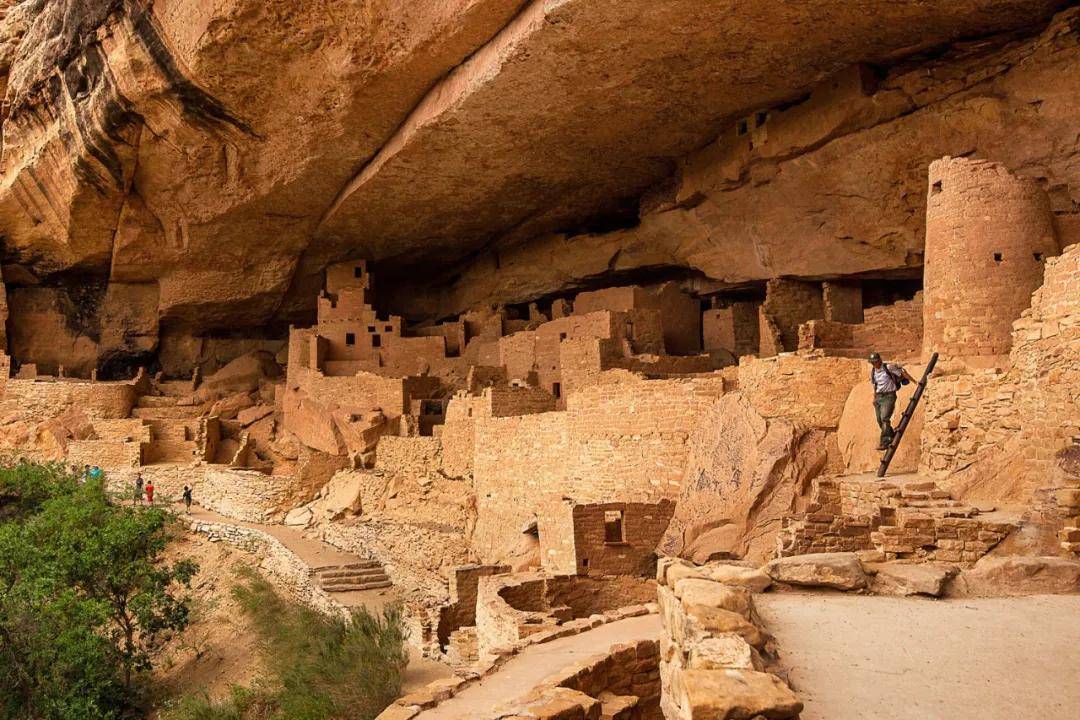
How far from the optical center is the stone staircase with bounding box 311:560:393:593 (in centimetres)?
1367

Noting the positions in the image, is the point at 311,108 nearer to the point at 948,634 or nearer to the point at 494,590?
the point at 494,590

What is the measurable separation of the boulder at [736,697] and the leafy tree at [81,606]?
1168 centimetres

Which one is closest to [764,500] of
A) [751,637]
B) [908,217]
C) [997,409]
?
[997,409]

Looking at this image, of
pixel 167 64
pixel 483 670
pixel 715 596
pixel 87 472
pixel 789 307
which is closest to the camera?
pixel 715 596

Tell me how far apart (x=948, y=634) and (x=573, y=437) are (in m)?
8.37

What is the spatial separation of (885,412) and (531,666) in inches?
161

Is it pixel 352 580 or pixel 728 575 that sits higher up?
pixel 728 575

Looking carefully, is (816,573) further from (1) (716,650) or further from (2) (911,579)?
(1) (716,650)

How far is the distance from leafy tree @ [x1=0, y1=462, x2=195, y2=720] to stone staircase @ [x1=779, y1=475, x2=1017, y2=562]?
1031 centimetres

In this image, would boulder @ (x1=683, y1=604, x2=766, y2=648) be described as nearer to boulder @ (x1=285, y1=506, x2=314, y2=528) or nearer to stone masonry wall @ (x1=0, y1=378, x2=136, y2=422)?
boulder @ (x1=285, y1=506, x2=314, y2=528)

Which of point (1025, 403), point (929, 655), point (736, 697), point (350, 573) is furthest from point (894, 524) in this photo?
point (350, 573)

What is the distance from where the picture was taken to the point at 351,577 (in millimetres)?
13969

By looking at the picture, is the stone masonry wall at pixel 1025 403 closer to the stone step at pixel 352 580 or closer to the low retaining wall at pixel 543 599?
the low retaining wall at pixel 543 599

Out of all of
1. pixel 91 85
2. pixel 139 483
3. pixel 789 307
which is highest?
pixel 91 85
